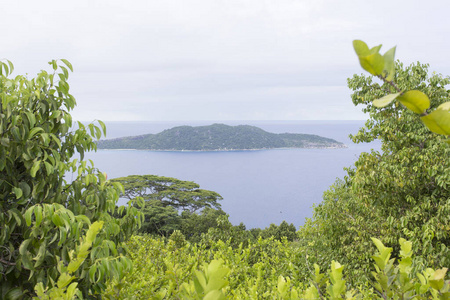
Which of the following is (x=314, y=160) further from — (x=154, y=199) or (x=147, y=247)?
(x=147, y=247)

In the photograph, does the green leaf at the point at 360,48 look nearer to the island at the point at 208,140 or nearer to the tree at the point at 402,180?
the tree at the point at 402,180

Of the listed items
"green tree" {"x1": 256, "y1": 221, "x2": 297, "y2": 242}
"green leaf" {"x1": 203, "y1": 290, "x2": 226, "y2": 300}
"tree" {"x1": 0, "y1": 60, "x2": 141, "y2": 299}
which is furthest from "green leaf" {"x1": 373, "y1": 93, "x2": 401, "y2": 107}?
"green tree" {"x1": 256, "y1": 221, "x2": 297, "y2": 242}

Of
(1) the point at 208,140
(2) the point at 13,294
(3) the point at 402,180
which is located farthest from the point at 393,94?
(1) the point at 208,140

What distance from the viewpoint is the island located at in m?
83.8

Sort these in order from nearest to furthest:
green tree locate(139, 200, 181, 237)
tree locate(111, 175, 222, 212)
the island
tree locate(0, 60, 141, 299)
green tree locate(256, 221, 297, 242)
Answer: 1. tree locate(0, 60, 141, 299)
2. green tree locate(256, 221, 297, 242)
3. green tree locate(139, 200, 181, 237)
4. tree locate(111, 175, 222, 212)
5. the island

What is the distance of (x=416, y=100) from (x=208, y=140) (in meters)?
84.5

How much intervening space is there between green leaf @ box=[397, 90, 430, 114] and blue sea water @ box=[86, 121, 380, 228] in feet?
140

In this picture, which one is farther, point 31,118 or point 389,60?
point 31,118

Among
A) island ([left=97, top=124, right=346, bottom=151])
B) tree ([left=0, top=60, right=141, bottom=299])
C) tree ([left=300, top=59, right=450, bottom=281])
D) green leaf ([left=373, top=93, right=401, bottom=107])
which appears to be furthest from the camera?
island ([left=97, top=124, right=346, bottom=151])

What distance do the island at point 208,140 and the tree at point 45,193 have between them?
81.6m

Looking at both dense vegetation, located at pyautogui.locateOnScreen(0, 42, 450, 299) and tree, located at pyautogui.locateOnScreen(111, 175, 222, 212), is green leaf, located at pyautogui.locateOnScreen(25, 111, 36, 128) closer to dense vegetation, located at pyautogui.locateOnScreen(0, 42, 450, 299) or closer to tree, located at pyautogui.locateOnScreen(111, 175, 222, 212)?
dense vegetation, located at pyautogui.locateOnScreen(0, 42, 450, 299)

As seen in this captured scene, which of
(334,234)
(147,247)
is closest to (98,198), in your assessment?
(147,247)

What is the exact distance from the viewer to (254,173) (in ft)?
235

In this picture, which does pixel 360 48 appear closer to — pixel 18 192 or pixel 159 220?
pixel 18 192
